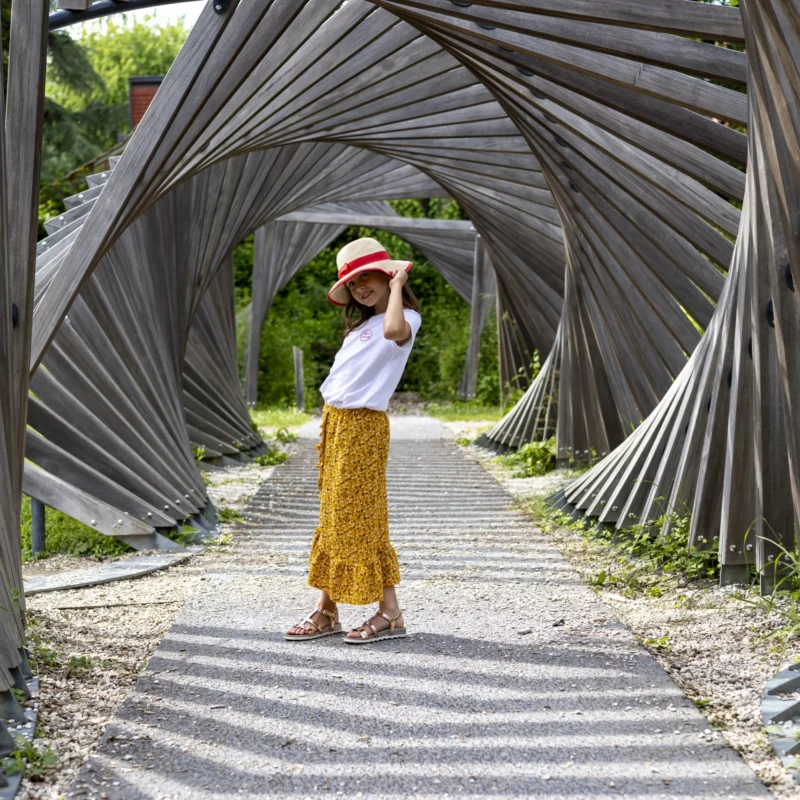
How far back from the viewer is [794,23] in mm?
2535

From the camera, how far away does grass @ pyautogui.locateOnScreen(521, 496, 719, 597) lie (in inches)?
178

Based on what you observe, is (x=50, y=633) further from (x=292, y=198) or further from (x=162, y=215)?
(x=292, y=198)

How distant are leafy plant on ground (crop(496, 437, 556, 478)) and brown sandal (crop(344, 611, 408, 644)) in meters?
4.94

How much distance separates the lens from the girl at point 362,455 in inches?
145

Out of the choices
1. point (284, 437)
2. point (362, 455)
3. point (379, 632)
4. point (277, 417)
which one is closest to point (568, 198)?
point (362, 455)

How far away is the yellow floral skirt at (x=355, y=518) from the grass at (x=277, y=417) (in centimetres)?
999

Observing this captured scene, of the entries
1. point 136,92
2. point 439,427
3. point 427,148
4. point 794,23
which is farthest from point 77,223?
point 136,92

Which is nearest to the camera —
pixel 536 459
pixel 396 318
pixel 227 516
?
pixel 396 318

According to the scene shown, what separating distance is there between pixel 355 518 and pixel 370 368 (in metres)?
0.53

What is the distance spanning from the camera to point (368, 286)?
3.76 m

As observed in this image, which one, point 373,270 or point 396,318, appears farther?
point 373,270

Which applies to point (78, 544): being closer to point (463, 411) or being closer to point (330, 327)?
point (463, 411)

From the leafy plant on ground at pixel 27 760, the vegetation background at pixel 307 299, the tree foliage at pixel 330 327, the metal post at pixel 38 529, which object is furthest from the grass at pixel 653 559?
the tree foliage at pixel 330 327

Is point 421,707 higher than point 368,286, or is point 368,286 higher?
point 368,286
